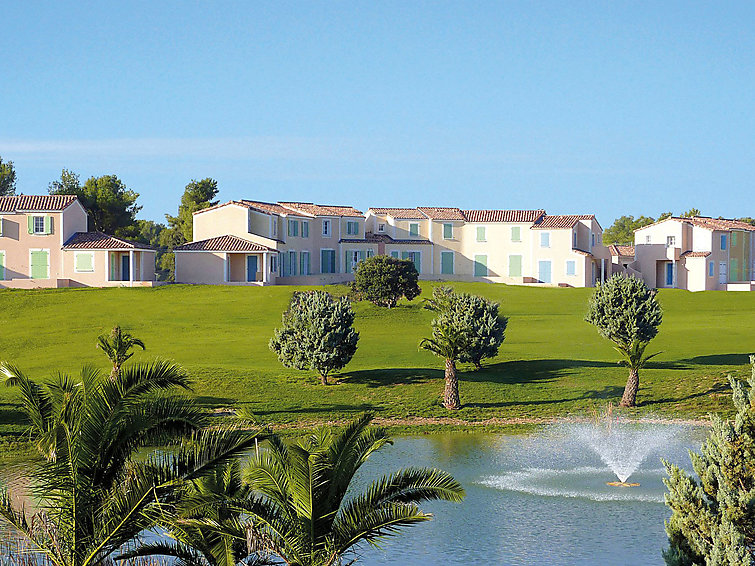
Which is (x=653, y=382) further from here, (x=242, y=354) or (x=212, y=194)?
(x=212, y=194)

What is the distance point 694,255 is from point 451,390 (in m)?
48.6

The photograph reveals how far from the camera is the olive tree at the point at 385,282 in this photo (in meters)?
56.9

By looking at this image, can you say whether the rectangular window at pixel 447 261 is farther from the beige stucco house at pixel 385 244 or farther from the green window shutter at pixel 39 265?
the green window shutter at pixel 39 265

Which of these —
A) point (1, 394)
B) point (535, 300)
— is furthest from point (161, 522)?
point (535, 300)

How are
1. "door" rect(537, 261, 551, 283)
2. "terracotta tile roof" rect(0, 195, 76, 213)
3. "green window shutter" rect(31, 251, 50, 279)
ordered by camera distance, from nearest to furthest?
"green window shutter" rect(31, 251, 50, 279), "terracotta tile roof" rect(0, 195, 76, 213), "door" rect(537, 261, 551, 283)

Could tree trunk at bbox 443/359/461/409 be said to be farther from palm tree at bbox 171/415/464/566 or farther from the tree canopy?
the tree canopy

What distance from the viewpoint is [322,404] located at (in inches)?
1316

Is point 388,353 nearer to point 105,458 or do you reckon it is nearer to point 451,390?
point 451,390

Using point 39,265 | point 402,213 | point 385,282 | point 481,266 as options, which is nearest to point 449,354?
point 385,282

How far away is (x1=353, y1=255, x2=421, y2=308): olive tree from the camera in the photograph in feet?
187

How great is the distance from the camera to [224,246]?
69750 mm

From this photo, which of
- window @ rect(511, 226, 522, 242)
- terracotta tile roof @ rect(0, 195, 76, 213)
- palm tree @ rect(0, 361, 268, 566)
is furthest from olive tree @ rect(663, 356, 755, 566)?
window @ rect(511, 226, 522, 242)

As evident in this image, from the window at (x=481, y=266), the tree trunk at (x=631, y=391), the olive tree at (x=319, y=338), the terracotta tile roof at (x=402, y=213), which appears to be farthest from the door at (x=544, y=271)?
the tree trunk at (x=631, y=391)

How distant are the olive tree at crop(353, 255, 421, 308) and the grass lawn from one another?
0.97 meters
